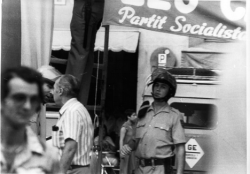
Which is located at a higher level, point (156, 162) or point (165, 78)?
point (165, 78)

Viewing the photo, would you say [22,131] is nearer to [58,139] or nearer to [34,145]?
[34,145]

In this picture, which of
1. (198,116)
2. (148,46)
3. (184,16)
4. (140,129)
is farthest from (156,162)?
(184,16)

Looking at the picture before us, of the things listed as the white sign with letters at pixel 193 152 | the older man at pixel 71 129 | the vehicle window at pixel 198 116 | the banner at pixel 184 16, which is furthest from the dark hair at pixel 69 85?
the white sign with letters at pixel 193 152

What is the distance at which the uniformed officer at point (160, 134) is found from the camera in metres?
4.28

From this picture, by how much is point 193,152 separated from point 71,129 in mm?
1500

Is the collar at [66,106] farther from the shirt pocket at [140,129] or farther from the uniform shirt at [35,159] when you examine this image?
the uniform shirt at [35,159]

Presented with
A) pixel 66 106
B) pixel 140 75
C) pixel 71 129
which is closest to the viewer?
pixel 71 129

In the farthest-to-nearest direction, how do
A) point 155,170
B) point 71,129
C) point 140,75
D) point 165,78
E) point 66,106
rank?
point 140,75
point 165,78
point 155,170
point 66,106
point 71,129

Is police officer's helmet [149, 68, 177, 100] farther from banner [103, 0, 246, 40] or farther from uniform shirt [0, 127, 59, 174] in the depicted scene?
uniform shirt [0, 127, 59, 174]

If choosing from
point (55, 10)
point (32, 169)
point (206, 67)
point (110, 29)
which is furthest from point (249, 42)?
point (32, 169)

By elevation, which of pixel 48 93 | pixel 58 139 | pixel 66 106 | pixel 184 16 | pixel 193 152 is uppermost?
pixel 184 16

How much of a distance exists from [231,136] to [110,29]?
163cm

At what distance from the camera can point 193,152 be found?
467cm

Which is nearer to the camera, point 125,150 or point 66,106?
point 66,106
